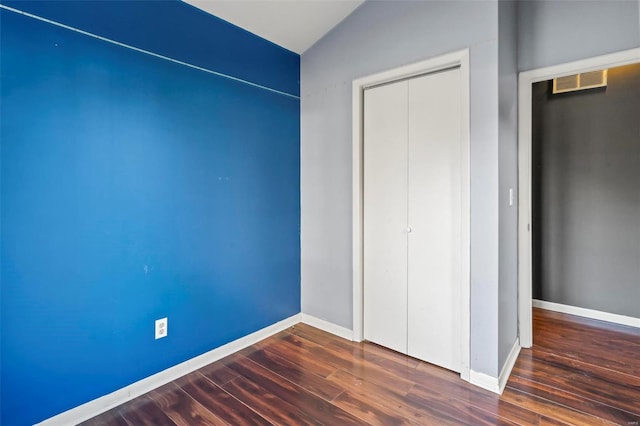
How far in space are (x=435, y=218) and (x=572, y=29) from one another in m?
1.62

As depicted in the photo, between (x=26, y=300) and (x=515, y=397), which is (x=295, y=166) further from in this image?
(x=515, y=397)

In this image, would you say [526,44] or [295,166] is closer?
[526,44]

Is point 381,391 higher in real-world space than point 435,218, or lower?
lower

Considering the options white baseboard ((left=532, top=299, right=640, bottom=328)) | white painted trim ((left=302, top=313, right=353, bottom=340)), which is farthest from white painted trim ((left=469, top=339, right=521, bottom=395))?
white baseboard ((left=532, top=299, right=640, bottom=328))

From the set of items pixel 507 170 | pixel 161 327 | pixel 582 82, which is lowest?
pixel 161 327

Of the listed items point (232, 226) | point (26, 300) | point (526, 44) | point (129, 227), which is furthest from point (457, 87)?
point (26, 300)

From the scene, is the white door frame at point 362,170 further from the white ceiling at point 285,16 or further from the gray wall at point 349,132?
the white ceiling at point 285,16

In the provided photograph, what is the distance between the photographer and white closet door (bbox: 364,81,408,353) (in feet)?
8.07

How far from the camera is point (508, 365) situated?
87.4 inches

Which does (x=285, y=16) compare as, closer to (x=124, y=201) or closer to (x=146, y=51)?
(x=146, y=51)

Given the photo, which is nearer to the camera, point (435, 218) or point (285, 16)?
point (435, 218)

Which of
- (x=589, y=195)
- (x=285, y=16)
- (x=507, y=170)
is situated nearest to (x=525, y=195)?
(x=507, y=170)

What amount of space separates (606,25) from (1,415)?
4118 mm

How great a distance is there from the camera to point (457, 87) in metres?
2.16
